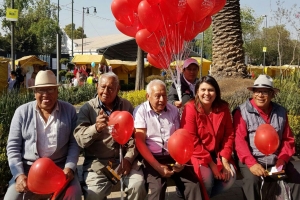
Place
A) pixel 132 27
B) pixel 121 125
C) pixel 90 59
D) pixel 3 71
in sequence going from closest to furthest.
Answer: pixel 121 125
pixel 132 27
pixel 3 71
pixel 90 59

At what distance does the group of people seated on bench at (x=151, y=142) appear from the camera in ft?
11.9

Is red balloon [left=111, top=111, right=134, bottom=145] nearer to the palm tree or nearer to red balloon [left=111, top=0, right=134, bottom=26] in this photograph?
red balloon [left=111, top=0, right=134, bottom=26]

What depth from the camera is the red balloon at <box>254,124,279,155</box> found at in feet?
12.1

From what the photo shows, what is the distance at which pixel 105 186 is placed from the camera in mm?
3756

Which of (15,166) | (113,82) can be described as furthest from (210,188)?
(15,166)

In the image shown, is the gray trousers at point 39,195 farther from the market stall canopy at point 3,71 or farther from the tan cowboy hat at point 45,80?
the market stall canopy at point 3,71

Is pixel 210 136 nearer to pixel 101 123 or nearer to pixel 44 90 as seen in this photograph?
pixel 101 123

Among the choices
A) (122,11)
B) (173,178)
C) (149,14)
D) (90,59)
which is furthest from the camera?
(90,59)

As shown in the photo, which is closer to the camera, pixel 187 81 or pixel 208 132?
pixel 208 132

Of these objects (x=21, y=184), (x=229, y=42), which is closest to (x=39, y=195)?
(x=21, y=184)

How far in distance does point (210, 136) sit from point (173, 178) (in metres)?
0.60

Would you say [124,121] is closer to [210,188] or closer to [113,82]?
[113,82]

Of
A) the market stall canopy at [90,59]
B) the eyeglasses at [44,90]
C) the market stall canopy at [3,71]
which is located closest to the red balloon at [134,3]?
the eyeglasses at [44,90]

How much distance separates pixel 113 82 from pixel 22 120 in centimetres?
98
